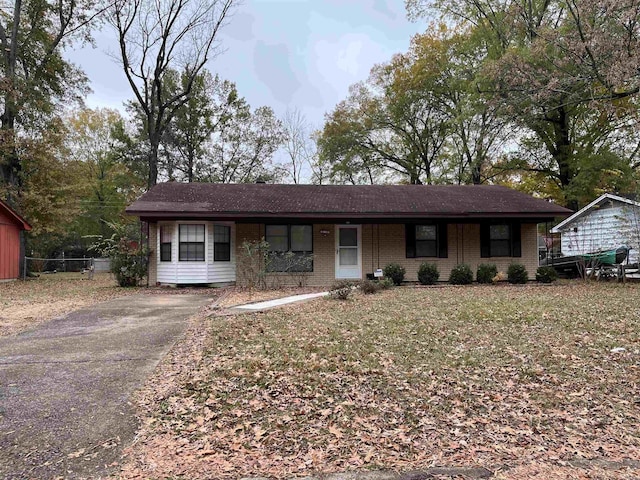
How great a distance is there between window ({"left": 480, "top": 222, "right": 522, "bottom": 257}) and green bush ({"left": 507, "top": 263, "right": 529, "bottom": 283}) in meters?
0.85

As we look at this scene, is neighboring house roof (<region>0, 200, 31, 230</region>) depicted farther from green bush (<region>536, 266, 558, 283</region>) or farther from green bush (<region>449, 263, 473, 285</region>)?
green bush (<region>536, 266, 558, 283</region>)

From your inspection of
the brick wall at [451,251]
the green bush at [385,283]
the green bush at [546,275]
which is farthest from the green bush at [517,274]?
the green bush at [385,283]

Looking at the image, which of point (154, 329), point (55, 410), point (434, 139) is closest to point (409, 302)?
point (154, 329)

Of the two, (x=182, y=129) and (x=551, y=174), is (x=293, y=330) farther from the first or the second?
(x=182, y=129)

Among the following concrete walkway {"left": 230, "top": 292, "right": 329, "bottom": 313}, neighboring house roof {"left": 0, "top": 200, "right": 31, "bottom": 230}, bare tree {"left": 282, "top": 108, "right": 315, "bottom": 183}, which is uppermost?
bare tree {"left": 282, "top": 108, "right": 315, "bottom": 183}

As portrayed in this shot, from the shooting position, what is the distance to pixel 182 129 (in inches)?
1155

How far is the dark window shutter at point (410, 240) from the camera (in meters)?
14.5

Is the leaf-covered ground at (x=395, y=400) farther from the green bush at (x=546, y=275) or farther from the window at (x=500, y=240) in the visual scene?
the window at (x=500, y=240)

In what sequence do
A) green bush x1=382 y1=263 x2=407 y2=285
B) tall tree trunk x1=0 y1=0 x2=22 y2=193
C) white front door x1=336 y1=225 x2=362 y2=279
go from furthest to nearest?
1. tall tree trunk x1=0 y1=0 x2=22 y2=193
2. white front door x1=336 y1=225 x2=362 y2=279
3. green bush x1=382 y1=263 x2=407 y2=285

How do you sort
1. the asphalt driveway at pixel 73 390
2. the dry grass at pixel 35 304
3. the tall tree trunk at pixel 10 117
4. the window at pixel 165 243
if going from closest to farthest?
the asphalt driveway at pixel 73 390, the dry grass at pixel 35 304, the window at pixel 165 243, the tall tree trunk at pixel 10 117

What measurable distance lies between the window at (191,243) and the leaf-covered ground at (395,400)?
23.2ft

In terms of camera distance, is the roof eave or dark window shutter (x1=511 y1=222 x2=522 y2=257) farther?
dark window shutter (x1=511 y1=222 x2=522 y2=257)

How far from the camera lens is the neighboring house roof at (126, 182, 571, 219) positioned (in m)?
13.3

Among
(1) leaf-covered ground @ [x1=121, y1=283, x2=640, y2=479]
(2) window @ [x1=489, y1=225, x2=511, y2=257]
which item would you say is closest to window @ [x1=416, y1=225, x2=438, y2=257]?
(2) window @ [x1=489, y1=225, x2=511, y2=257]
